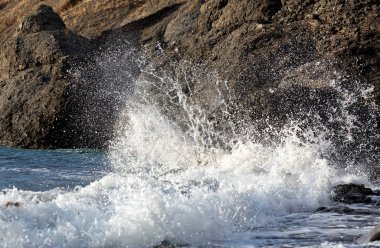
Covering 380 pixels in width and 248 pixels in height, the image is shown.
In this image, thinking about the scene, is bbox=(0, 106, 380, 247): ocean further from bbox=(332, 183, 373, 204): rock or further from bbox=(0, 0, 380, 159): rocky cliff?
bbox=(0, 0, 380, 159): rocky cliff

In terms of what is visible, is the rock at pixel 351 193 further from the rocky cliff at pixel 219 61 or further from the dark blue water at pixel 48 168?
the dark blue water at pixel 48 168

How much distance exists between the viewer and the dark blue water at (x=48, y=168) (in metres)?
9.44

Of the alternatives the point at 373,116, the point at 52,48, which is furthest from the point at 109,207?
the point at 52,48

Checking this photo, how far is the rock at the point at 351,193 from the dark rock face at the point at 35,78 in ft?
30.3

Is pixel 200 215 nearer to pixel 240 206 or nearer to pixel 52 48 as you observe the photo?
pixel 240 206

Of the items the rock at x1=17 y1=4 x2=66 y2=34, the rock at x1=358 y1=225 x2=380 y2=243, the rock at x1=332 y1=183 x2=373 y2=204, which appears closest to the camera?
the rock at x1=358 y1=225 x2=380 y2=243

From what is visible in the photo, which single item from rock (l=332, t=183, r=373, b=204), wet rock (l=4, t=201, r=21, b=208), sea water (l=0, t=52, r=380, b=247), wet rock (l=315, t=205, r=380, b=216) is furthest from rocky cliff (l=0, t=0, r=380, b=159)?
wet rock (l=4, t=201, r=21, b=208)

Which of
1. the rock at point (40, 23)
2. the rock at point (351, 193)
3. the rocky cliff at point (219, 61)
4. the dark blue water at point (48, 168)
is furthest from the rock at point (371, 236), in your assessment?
the rock at point (40, 23)

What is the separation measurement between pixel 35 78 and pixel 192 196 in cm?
1153

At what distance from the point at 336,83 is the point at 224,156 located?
2465 millimetres

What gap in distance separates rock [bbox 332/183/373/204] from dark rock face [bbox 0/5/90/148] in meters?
9.23

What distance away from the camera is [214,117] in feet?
40.4

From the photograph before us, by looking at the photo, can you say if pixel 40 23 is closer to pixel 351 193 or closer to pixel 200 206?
pixel 351 193

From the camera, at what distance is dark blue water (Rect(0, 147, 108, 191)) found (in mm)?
9438
